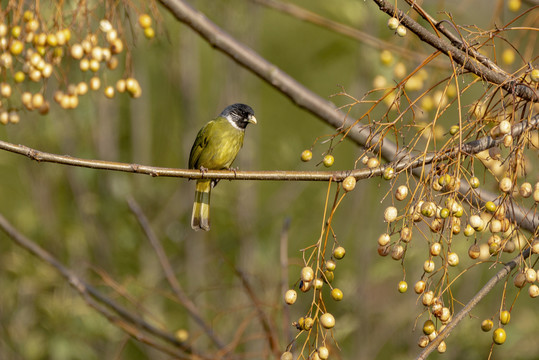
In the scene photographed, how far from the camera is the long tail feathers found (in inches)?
150

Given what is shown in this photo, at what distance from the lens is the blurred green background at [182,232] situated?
4.58 m

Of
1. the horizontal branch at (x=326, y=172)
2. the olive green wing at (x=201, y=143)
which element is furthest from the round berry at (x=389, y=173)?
→ the olive green wing at (x=201, y=143)

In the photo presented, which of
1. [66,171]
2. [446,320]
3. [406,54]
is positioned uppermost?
[66,171]

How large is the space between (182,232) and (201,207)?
1.26 metres

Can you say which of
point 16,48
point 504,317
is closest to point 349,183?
point 504,317

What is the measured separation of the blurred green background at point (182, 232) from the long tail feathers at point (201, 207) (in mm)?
521

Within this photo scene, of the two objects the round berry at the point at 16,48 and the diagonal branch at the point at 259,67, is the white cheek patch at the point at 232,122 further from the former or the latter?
the round berry at the point at 16,48

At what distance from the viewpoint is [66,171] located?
4.86 meters

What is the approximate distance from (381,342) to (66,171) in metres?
2.62

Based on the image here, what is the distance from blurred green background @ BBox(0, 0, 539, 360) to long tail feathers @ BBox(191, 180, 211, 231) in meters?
0.52

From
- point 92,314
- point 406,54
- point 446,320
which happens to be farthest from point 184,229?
point 446,320

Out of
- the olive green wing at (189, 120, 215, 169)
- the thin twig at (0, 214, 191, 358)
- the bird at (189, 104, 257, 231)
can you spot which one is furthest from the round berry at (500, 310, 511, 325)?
the olive green wing at (189, 120, 215, 169)

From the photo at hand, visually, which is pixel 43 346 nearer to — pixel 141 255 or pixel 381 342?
pixel 141 255

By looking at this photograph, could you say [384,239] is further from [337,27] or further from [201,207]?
[201,207]
